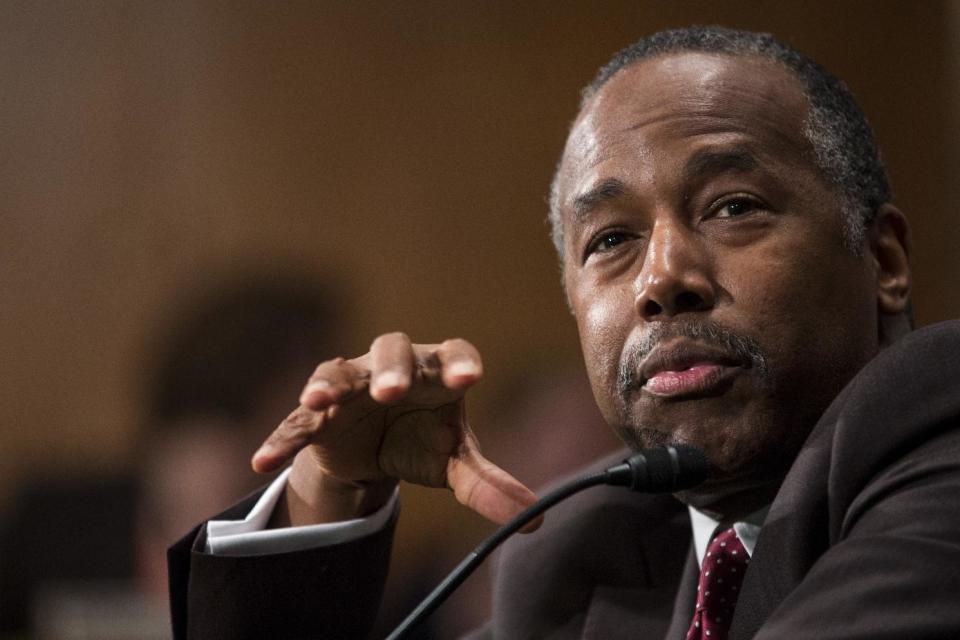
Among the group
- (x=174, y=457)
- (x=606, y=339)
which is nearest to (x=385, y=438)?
(x=606, y=339)

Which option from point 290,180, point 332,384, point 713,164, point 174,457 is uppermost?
point 713,164

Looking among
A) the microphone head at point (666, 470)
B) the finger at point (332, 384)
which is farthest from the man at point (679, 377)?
the microphone head at point (666, 470)

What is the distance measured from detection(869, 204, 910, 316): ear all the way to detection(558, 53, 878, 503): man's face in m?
0.06

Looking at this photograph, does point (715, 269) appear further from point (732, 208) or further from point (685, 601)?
point (685, 601)

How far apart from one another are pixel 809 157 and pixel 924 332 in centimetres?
46

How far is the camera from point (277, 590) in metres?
1.76

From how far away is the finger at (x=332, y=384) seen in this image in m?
1.39

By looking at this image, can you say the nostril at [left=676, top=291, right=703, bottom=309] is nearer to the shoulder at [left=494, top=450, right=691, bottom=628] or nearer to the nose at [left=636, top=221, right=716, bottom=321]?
the nose at [left=636, top=221, right=716, bottom=321]

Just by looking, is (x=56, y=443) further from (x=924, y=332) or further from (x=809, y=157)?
(x=924, y=332)

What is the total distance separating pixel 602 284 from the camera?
71.4 inches

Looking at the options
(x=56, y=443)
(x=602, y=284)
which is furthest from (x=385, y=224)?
(x=602, y=284)

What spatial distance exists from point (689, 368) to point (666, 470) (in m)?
0.26

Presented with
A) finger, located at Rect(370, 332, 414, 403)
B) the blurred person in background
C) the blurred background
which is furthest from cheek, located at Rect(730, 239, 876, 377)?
the blurred background

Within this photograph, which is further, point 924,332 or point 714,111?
point 714,111
